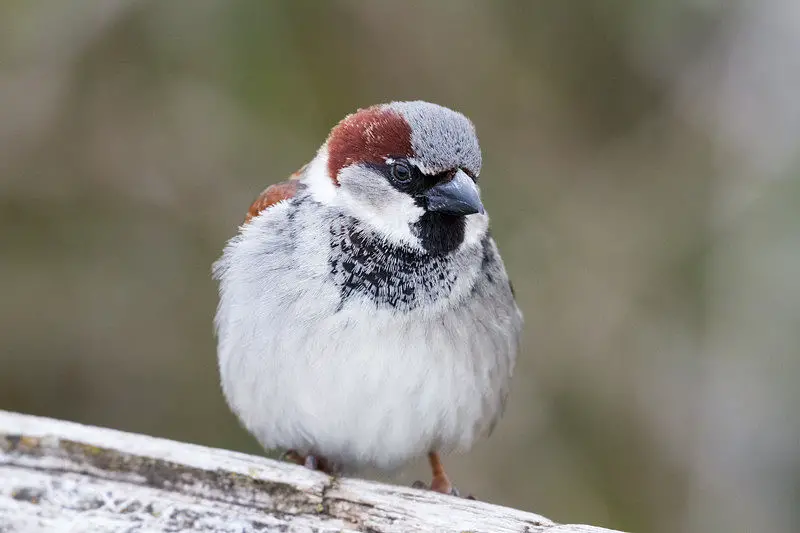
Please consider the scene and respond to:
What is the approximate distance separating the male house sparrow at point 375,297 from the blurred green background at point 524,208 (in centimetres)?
125

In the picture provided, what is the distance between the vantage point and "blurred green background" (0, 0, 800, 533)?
3219 millimetres

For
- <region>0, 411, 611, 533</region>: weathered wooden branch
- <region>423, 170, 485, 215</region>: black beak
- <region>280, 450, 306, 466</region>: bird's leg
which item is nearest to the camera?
<region>0, 411, 611, 533</region>: weathered wooden branch

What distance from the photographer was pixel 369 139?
80.9 inches

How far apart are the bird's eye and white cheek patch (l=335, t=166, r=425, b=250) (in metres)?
0.03

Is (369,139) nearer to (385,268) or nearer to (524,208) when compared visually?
(385,268)

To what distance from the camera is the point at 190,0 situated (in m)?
3.20

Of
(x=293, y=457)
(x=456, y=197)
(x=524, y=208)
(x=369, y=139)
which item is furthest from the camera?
(x=524, y=208)

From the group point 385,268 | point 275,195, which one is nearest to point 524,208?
point 275,195

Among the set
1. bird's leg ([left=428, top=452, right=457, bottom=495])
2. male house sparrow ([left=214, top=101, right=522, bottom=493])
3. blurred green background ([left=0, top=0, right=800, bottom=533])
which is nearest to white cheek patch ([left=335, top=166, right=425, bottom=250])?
male house sparrow ([left=214, top=101, right=522, bottom=493])

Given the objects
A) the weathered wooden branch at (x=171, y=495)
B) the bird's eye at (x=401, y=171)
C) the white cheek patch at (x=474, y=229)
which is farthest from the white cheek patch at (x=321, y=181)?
the weathered wooden branch at (x=171, y=495)

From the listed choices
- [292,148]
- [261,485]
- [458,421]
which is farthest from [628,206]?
[261,485]

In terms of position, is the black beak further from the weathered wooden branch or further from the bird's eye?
the weathered wooden branch

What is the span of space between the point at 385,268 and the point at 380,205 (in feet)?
0.45

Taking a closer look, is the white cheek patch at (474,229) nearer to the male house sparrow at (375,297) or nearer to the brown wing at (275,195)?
the male house sparrow at (375,297)
